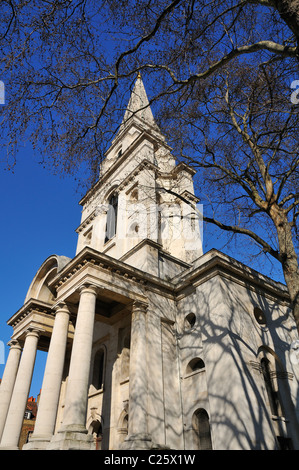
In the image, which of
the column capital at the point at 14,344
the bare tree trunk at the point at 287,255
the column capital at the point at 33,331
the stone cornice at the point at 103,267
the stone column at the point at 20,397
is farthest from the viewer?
the column capital at the point at 14,344

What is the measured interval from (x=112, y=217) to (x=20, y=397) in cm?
1346

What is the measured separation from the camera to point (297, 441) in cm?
1443

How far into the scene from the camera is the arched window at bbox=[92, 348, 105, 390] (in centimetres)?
1883

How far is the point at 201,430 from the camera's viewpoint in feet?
47.6

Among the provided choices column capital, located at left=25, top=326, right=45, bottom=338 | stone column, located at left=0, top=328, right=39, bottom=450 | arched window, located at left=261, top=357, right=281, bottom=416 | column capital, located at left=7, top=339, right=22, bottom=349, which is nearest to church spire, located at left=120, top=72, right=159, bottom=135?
arched window, located at left=261, top=357, right=281, bottom=416

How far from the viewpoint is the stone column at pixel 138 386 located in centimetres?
1309

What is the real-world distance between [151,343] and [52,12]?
1309 cm

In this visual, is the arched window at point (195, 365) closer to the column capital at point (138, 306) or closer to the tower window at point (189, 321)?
the tower window at point (189, 321)

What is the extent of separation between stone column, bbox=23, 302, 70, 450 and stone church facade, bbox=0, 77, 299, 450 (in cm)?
5

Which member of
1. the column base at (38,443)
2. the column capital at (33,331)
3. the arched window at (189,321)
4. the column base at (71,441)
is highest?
the column capital at (33,331)

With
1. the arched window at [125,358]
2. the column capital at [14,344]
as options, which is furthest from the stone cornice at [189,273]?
the column capital at [14,344]

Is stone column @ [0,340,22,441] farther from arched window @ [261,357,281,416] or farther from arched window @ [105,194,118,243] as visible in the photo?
arched window @ [261,357,281,416]
